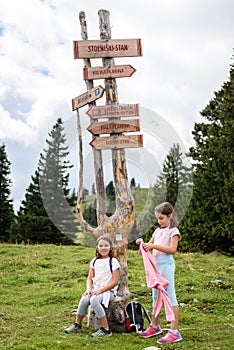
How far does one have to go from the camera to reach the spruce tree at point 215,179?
85.3 feet

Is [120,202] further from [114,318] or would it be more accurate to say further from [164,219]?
[114,318]

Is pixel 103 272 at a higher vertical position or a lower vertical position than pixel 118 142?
lower

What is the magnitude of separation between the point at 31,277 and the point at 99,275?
22.6 feet

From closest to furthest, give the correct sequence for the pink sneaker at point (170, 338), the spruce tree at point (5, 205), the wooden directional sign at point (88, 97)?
the pink sneaker at point (170, 338) → the wooden directional sign at point (88, 97) → the spruce tree at point (5, 205)

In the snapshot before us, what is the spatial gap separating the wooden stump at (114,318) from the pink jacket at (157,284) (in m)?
0.72

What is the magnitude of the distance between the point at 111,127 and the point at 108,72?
91 cm

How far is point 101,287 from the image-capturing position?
8.05 meters

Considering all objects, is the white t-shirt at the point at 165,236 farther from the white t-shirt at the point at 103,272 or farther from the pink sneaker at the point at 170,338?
the pink sneaker at the point at 170,338

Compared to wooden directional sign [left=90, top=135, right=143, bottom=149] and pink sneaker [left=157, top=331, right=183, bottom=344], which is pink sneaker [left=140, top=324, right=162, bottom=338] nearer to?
pink sneaker [left=157, top=331, right=183, bottom=344]

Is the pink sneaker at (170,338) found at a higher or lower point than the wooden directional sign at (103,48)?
lower

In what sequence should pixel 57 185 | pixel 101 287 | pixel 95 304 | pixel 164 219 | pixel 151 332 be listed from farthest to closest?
pixel 57 185 < pixel 101 287 < pixel 151 332 < pixel 95 304 < pixel 164 219

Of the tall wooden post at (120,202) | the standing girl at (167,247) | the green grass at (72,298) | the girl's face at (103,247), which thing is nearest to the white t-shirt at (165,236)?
the standing girl at (167,247)

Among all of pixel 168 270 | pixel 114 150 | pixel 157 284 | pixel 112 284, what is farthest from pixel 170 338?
pixel 114 150

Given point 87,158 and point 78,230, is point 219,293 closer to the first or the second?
point 78,230
